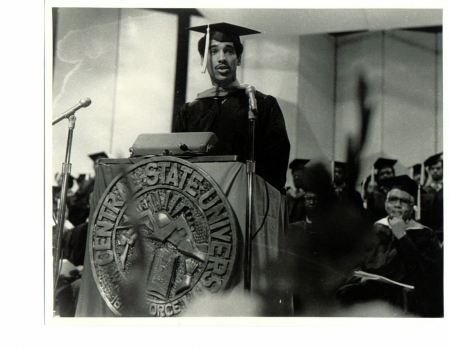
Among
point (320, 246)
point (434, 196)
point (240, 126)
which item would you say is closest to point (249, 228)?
point (320, 246)

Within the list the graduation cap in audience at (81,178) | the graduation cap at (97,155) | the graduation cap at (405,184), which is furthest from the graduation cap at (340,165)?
the graduation cap in audience at (81,178)

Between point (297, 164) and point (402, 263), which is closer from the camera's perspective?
point (402, 263)

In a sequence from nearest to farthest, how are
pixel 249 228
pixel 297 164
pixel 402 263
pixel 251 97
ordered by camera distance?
pixel 249 228 → pixel 251 97 → pixel 402 263 → pixel 297 164

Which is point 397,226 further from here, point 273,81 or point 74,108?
point 74,108

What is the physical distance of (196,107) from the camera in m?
4.51

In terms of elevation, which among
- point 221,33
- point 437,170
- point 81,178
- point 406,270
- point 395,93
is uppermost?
point 221,33

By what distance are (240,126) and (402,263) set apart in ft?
4.32

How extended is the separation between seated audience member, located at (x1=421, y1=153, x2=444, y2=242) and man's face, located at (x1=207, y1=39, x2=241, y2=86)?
135cm

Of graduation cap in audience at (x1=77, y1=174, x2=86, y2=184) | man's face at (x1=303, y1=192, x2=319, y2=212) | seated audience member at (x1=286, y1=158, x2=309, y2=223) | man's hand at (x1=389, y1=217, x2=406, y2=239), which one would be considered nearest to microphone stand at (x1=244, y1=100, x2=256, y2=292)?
seated audience member at (x1=286, y1=158, x2=309, y2=223)

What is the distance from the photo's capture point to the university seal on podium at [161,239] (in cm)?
396

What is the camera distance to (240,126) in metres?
4.39

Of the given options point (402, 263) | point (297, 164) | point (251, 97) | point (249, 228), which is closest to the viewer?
point (249, 228)

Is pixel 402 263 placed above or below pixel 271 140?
below

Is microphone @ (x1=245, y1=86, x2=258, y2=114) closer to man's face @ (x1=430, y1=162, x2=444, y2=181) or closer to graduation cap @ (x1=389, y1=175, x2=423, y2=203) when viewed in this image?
graduation cap @ (x1=389, y1=175, x2=423, y2=203)
